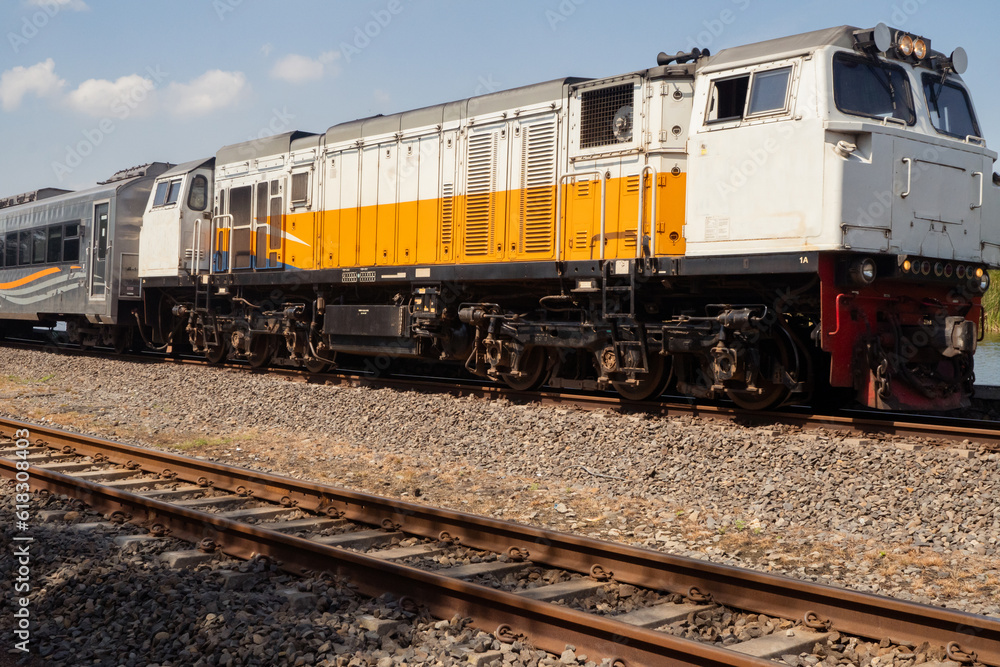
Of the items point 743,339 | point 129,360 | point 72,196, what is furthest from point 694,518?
point 72,196

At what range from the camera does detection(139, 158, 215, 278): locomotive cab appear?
15.5 metres

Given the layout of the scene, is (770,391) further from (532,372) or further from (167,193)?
(167,193)

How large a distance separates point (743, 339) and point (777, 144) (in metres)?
1.90

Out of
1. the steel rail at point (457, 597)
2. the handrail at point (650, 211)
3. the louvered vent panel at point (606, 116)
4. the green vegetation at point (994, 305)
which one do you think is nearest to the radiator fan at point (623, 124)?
the louvered vent panel at point (606, 116)

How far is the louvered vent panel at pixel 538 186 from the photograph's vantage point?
10289 mm

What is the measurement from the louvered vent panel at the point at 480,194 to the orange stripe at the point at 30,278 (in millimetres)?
12351

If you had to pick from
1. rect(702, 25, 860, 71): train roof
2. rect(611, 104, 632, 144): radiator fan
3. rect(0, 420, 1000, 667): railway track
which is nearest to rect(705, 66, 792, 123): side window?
rect(702, 25, 860, 71): train roof

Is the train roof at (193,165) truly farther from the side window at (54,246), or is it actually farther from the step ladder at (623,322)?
the step ladder at (623,322)

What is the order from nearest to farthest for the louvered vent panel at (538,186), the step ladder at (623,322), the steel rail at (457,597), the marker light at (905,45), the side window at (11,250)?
1. the steel rail at (457,597)
2. the marker light at (905,45)
3. the step ladder at (623,322)
4. the louvered vent panel at (538,186)
5. the side window at (11,250)

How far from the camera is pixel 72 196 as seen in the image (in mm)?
18969

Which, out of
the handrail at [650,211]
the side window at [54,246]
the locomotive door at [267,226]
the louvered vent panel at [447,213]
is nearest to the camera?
the handrail at [650,211]

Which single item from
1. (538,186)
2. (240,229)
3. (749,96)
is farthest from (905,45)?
(240,229)

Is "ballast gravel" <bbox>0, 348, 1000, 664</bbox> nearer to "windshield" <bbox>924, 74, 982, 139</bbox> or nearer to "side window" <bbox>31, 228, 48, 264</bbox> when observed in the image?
"windshield" <bbox>924, 74, 982, 139</bbox>

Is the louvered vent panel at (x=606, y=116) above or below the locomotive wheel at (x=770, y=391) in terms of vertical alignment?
above
